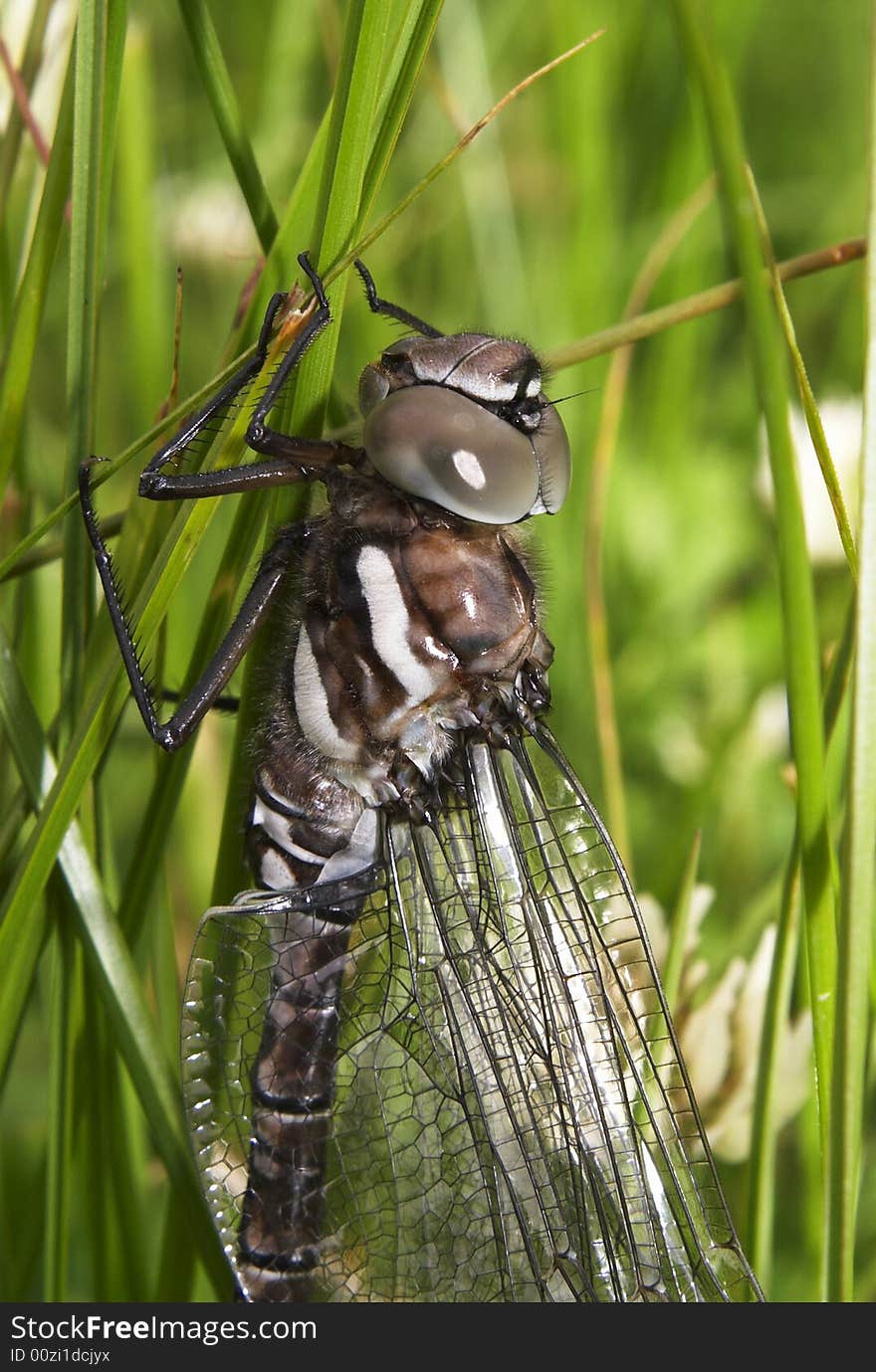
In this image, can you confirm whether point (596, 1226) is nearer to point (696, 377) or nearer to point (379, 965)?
point (379, 965)

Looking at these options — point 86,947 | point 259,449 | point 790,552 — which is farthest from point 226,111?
point 86,947

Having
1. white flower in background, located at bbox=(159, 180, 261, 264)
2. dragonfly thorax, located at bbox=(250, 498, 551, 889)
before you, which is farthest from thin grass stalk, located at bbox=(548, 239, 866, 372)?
white flower in background, located at bbox=(159, 180, 261, 264)

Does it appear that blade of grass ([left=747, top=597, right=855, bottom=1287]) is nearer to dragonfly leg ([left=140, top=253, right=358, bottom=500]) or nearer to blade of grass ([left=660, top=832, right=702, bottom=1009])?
blade of grass ([left=660, top=832, right=702, bottom=1009])

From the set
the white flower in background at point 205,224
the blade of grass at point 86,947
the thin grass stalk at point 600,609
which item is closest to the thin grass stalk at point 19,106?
the blade of grass at point 86,947

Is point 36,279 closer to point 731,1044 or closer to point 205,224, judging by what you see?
point 731,1044

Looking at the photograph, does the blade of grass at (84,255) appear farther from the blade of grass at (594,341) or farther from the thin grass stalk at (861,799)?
the thin grass stalk at (861,799)

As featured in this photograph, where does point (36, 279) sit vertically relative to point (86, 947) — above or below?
above

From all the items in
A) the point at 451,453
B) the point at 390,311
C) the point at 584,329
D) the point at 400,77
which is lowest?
the point at 451,453
